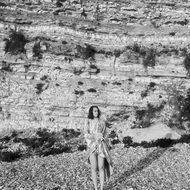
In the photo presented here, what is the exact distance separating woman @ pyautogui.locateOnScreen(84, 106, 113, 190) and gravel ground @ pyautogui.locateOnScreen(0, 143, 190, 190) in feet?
5.85

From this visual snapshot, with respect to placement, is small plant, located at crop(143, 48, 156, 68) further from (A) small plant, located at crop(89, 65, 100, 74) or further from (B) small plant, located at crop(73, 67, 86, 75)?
(B) small plant, located at crop(73, 67, 86, 75)

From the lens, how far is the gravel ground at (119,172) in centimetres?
1259

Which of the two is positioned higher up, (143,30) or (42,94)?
Result: (143,30)

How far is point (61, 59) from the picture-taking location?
1198 inches

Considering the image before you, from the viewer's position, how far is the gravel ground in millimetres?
12594

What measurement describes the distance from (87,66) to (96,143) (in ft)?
67.3

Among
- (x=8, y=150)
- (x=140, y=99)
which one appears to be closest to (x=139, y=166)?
(x=8, y=150)

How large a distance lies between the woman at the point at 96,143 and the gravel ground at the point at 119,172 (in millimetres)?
1783

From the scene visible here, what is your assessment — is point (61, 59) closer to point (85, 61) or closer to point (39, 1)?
point (85, 61)

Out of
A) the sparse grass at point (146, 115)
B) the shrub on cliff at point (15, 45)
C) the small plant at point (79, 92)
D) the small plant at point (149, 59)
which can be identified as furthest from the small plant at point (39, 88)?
the small plant at point (149, 59)

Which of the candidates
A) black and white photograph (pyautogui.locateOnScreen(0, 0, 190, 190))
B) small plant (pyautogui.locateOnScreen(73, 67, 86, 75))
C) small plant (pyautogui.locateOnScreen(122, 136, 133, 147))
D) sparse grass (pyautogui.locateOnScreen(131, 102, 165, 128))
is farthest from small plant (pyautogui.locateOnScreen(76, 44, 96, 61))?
small plant (pyautogui.locateOnScreen(122, 136, 133, 147))

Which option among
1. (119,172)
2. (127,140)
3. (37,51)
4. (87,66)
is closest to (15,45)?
(37,51)

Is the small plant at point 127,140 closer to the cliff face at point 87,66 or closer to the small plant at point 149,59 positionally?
the cliff face at point 87,66

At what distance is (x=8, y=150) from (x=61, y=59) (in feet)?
34.5
